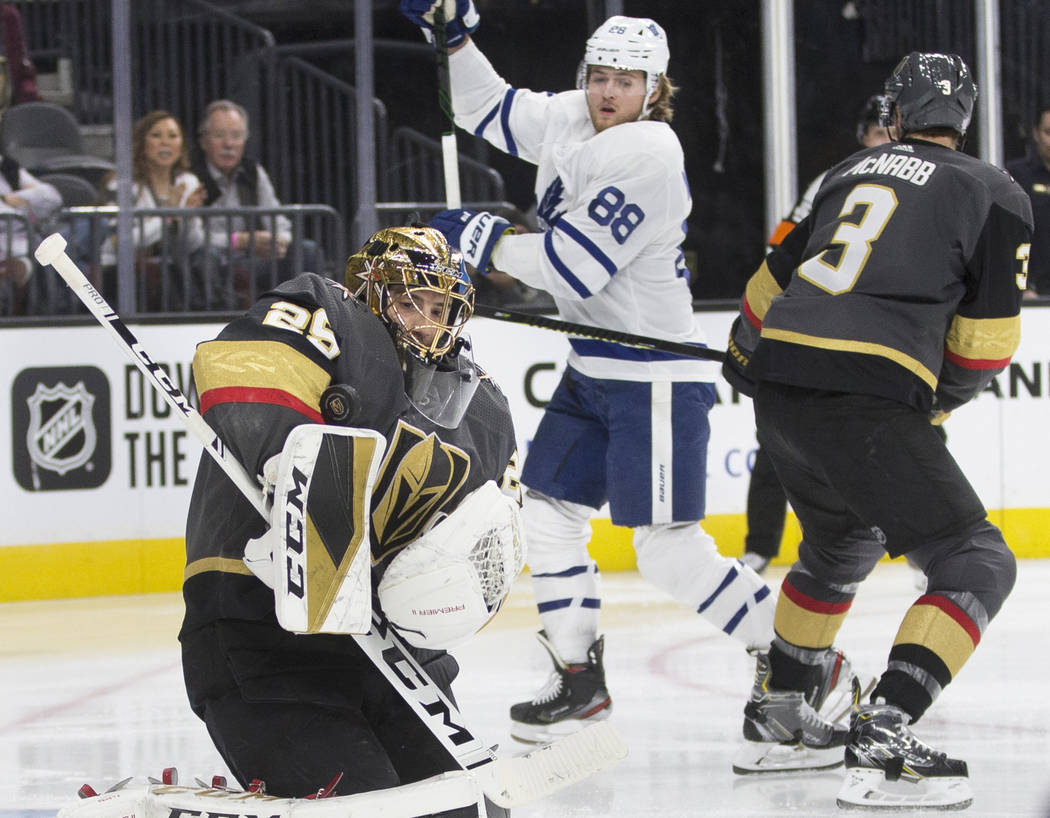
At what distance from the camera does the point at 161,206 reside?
15.6 ft

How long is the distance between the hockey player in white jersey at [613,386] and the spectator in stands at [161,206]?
1823mm

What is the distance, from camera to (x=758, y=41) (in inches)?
211

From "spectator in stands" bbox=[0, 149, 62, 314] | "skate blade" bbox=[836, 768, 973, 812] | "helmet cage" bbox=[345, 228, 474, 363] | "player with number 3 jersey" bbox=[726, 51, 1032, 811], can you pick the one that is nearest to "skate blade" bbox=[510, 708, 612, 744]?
"player with number 3 jersey" bbox=[726, 51, 1032, 811]

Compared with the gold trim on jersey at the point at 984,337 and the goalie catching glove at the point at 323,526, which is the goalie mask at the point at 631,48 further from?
the goalie catching glove at the point at 323,526

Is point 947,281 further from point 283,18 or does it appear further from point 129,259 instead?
point 283,18

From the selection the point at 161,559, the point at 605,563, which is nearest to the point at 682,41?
the point at 605,563

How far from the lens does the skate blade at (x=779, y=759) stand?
2.55 meters

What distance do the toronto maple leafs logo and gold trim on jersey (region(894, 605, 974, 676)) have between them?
1262mm

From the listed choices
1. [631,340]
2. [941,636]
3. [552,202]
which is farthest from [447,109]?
[941,636]

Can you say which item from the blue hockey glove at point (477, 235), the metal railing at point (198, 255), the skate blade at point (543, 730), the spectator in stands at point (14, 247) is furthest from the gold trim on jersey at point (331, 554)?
the spectator in stands at point (14, 247)

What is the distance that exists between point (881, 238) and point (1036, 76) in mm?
3464

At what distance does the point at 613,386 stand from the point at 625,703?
0.64 m

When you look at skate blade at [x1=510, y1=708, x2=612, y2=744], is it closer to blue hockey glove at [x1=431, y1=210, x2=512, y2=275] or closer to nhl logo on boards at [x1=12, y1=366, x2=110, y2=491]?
blue hockey glove at [x1=431, y1=210, x2=512, y2=275]

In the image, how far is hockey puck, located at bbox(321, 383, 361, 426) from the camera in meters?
1.68
